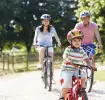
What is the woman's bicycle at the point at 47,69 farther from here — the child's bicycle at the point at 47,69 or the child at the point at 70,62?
the child at the point at 70,62

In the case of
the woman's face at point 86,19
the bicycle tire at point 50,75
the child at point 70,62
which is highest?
the woman's face at point 86,19

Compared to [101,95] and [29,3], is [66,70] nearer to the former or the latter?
[101,95]

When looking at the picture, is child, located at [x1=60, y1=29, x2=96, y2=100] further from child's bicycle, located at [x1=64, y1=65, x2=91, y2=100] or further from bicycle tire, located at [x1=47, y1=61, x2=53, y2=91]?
bicycle tire, located at [x1=47, y1=61, x2=53, y2=91]

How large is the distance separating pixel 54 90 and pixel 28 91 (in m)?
0.69

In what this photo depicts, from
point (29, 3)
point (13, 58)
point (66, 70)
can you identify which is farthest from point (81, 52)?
point (29, 3)

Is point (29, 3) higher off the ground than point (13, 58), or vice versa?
point (29, 3)

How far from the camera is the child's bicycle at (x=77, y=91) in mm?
7289

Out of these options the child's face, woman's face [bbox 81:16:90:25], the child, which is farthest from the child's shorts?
woman's face [bbox 81:16:90:25]

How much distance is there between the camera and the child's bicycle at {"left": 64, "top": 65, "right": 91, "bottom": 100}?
7289mm

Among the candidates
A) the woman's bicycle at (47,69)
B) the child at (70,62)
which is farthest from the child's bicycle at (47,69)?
the child at (70,62)

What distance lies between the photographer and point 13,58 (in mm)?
26156

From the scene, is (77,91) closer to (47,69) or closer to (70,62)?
(70,62)

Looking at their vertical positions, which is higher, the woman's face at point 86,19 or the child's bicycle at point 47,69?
the woman's face at point 86,19

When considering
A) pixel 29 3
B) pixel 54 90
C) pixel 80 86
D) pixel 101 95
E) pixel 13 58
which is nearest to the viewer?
A: pixel 80 86
